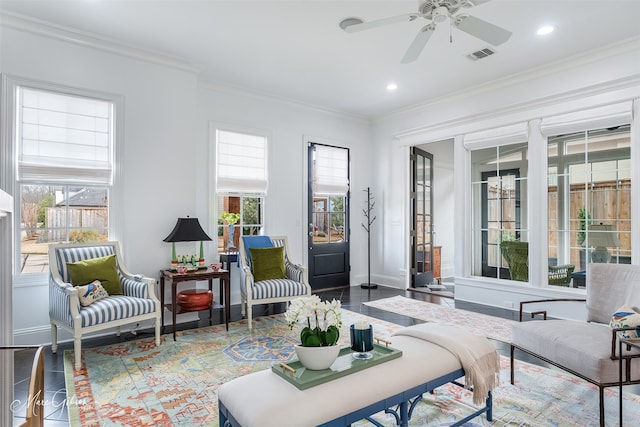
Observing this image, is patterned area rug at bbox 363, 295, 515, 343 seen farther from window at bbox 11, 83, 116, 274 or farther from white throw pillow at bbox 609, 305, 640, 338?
window at bbox 11, 83, 116, 274

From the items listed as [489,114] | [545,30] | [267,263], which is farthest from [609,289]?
[267,263]

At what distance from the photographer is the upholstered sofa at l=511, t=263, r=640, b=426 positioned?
2090mm

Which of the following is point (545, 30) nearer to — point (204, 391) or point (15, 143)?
point (204, 391)

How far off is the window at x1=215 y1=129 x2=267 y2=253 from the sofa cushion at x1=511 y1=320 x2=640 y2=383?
3669mm

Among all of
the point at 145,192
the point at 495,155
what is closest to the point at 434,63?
the point at 495,155

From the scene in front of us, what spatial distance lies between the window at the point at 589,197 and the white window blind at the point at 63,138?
516 cm

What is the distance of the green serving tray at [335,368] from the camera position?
175 centimetres

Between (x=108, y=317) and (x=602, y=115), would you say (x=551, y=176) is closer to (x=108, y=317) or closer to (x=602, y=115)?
(x=602, y=115)

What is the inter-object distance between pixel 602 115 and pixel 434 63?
1918 mm

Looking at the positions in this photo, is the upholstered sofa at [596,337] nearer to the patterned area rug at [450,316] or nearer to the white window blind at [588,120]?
the patterned area rug at [450,316]

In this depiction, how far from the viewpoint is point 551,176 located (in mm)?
4637

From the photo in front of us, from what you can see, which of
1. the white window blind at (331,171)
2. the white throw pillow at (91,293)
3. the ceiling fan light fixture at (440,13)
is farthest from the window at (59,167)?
the ceiling fan light fixture at (440,13)

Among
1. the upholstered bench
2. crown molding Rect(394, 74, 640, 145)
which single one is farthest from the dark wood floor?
crown molding Rect(394, 74, 640, 145)

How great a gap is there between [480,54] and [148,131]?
3797 millimetres
